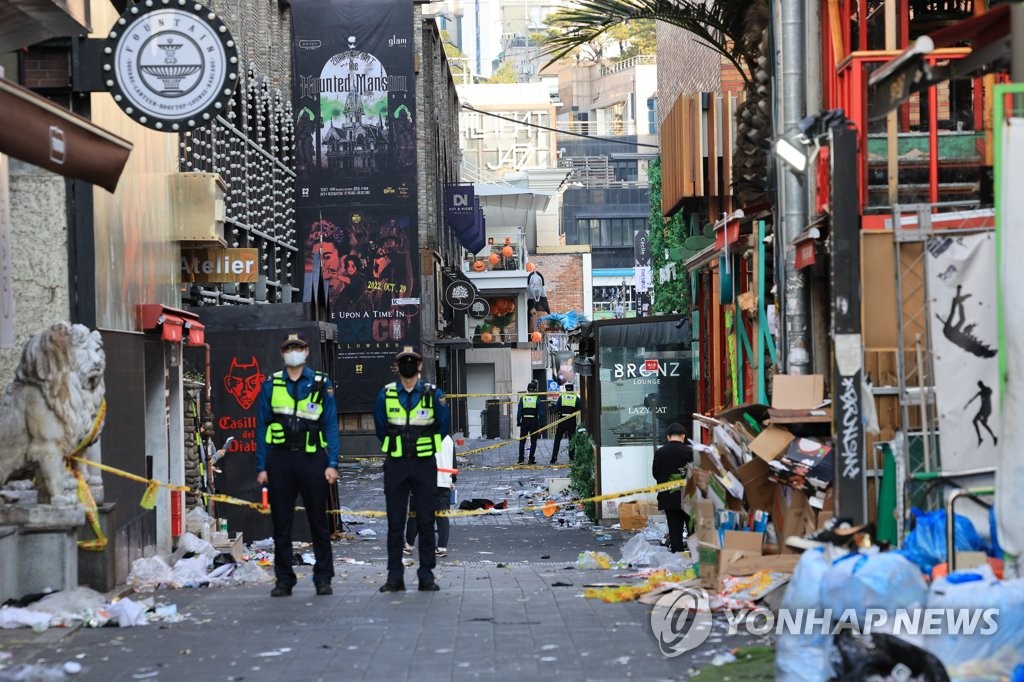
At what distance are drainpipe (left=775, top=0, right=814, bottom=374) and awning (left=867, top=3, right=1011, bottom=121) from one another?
3915 mm

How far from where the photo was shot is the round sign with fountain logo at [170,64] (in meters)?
12.3

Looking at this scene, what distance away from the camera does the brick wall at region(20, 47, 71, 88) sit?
40.0ft

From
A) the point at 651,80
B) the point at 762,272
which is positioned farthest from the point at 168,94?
the point at 651,80

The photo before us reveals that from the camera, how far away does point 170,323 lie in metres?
15.2

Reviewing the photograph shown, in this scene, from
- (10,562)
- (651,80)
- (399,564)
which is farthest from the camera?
(651,80)

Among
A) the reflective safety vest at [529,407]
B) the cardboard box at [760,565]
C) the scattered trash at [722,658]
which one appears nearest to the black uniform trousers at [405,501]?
the cardboard box at [760,565]

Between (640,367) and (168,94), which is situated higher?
(168,94)

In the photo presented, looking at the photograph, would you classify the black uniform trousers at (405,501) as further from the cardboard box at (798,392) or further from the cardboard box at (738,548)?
the cardboard box at (798,392)

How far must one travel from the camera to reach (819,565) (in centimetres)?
691

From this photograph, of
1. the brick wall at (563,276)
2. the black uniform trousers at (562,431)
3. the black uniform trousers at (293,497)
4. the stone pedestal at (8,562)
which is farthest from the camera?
the brick wall at (563,276)

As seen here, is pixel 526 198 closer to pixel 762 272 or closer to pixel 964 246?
pixel 762 272

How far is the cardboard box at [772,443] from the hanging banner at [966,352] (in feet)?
5.86

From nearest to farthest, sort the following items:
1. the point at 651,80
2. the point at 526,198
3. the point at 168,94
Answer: the point at 168,94, the point at 526,198, the point at 651,80

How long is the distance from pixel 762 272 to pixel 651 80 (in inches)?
3728
